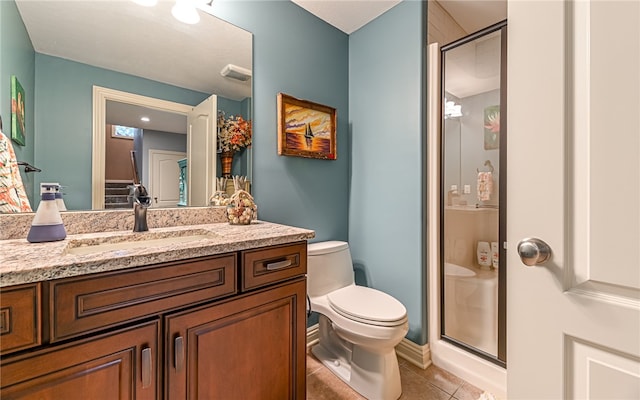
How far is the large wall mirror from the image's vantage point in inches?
44.4

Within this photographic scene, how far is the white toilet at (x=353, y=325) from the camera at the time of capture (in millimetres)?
1388

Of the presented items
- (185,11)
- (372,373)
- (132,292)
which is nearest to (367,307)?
(372,373)

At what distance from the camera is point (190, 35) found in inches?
58.2

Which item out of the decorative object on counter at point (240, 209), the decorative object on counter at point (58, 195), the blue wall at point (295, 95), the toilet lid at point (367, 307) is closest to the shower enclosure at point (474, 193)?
the toilet lid at point (367, 307)

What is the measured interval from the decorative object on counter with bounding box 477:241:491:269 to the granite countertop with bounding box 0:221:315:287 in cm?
124

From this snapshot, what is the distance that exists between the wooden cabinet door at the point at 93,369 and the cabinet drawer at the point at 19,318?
3 cm

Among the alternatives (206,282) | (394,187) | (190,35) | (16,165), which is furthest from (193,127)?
(394,187)

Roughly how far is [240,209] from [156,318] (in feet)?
2.34

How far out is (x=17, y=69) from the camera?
3.48 ft

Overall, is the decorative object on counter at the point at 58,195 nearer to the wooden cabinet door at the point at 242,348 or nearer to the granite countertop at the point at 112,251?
the granite countertop at the point at 112,251
